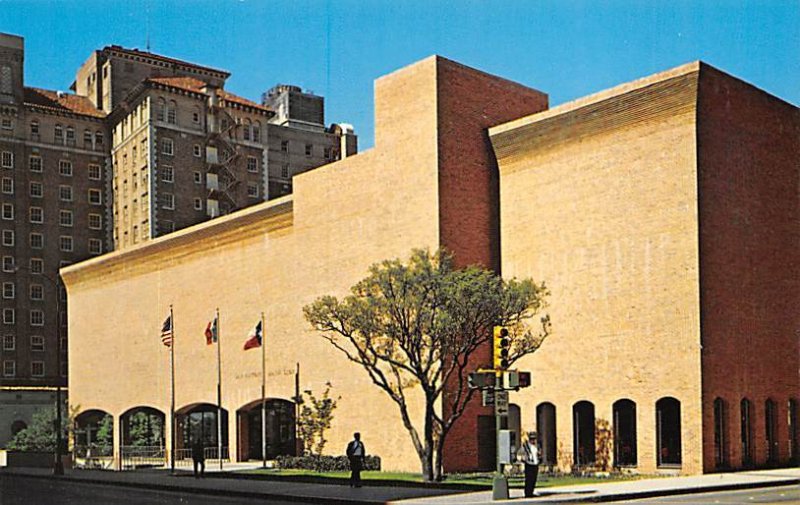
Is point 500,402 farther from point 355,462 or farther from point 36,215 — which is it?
point 36,215

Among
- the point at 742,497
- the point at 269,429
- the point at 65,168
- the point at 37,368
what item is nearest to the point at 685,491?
the point at 742,497

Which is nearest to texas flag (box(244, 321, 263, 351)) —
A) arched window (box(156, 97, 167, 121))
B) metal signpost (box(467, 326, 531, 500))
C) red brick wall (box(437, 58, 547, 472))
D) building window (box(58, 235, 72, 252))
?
red brick wall (box(437, 58, 547, 472))

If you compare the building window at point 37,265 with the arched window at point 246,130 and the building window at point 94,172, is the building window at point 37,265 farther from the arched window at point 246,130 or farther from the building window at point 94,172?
the arched window at point 246,130

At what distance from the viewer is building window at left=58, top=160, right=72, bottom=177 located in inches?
3952

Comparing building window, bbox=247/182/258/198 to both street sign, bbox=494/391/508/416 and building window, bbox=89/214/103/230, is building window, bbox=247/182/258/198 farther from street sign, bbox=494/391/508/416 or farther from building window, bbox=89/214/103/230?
street sign, bbox=494/391/508/416

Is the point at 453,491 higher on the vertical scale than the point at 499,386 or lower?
lower

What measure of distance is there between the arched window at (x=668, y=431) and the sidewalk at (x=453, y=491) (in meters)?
1.83

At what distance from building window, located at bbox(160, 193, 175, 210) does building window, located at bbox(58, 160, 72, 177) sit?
44.3ft

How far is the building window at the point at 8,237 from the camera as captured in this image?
97250mm

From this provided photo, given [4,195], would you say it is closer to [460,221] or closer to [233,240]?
[233,240]

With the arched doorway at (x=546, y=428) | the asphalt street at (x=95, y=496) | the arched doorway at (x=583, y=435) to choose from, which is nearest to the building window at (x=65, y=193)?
the asphalt street at (x=95, y=496)

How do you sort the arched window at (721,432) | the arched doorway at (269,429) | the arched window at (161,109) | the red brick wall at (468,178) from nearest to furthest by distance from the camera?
the arched window at (721,432), the red brick wall at (468,178), the arched doorway at (269,429), the arched window at (161,109)

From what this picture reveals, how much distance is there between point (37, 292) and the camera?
323ft

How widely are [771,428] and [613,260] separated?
878cm
